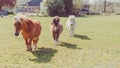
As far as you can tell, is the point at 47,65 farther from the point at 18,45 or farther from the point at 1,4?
the point at 1,4

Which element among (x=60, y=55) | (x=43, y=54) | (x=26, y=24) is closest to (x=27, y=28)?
(x=26, y=24)

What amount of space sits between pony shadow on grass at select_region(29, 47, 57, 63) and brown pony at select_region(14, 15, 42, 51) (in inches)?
14.4

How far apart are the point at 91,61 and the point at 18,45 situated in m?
3.80

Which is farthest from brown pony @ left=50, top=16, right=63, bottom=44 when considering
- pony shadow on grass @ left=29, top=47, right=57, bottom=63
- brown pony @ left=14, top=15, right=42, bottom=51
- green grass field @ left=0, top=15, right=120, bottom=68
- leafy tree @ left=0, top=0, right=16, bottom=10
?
leafy tree @ left=0, top=0, right=16, bottom=10

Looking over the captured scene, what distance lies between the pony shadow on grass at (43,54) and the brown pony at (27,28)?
37 centimetres

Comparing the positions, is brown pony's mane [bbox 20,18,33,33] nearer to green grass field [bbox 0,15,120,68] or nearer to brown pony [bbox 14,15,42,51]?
brown pony [bbox 14,15,42,51]

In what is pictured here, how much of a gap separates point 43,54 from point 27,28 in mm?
1062

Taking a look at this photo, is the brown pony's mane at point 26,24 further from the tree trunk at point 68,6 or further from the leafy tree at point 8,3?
the leafy tree at point 8,3

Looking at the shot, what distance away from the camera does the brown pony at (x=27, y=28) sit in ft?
33.7

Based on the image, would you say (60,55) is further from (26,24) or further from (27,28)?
(26,24)

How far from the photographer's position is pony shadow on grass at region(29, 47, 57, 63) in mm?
10145

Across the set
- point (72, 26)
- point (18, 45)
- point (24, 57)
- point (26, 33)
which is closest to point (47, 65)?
point (24, 57)

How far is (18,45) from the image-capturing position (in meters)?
12.9

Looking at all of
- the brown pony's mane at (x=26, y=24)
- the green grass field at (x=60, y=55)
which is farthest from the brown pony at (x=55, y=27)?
the brown pony's mane at (x=26, y=24)
